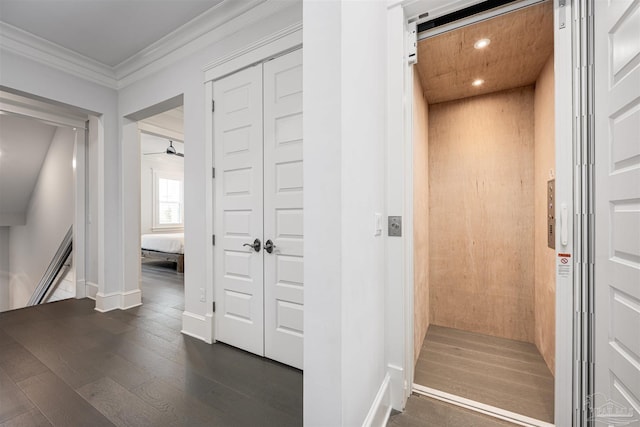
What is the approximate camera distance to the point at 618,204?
3.53 ft

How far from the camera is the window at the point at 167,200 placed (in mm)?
7086

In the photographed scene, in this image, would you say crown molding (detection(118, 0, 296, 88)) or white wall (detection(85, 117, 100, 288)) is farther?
white wall (detection(85, 117, 100, 288))

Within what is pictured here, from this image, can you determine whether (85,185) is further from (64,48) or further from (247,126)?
(247,126)

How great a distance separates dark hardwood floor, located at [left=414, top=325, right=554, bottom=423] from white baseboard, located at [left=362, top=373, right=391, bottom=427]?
0.42 meters

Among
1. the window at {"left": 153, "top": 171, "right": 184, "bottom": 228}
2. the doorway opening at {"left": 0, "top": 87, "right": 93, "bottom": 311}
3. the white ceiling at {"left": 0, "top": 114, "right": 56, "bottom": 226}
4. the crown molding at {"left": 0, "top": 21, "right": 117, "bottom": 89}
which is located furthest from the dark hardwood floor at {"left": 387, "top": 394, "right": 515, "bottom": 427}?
Answer: the window at {"left": 153, "top": 171, "right": 184, "bottom": 228}

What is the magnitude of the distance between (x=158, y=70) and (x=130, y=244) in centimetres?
201

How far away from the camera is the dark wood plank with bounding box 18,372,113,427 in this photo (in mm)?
1452

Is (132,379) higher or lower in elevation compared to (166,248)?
lower

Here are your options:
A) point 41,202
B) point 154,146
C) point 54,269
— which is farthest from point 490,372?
point 41,202

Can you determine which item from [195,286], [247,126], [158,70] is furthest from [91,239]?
[247,126]

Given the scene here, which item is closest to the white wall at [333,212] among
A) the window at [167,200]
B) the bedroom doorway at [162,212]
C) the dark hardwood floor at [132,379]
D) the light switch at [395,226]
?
the light switch at [395,226]

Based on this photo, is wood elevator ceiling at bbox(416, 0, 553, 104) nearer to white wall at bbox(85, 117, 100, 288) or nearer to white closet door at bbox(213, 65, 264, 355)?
white closet door at bbox(213, 65, 264, 355)

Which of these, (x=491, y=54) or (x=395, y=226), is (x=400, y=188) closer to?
(x=395, y=226)

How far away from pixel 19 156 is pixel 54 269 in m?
1.98
